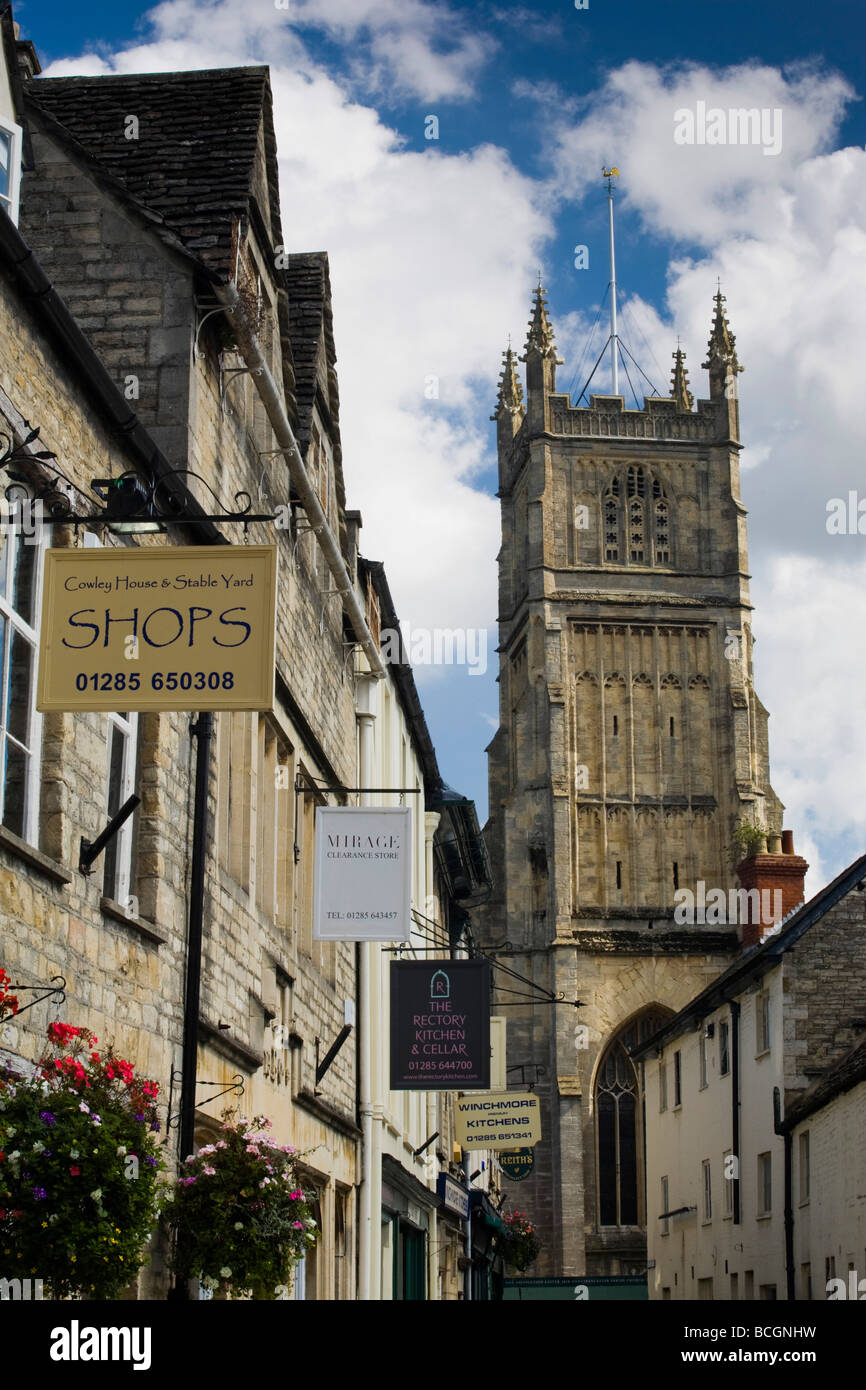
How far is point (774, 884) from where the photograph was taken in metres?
34.8

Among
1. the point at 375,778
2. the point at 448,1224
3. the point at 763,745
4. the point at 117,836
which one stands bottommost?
the point at 448,1224

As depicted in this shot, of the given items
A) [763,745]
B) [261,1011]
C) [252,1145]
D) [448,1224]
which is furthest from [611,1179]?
[252,1145]

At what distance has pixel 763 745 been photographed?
65.2 meters

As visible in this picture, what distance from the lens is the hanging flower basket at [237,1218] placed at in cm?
901

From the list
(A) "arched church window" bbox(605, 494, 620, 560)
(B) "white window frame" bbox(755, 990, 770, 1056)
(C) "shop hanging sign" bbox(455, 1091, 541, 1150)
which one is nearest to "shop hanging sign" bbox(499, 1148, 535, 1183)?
(B) "white window frame" bbox(755, 990, 770, 1056)

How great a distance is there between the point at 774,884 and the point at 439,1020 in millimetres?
18434

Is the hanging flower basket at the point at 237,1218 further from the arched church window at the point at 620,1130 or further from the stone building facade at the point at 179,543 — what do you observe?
the arched church window at the point at 620,1130

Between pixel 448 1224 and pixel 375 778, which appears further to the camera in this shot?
pixel 448 1224

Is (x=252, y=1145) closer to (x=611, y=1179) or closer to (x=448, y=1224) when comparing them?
(x=448, y=1224)

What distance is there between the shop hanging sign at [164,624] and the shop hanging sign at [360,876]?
582cm

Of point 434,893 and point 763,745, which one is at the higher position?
point 763,745

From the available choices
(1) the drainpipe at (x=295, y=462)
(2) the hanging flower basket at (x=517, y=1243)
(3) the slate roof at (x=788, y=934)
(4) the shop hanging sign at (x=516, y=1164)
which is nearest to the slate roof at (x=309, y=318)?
(1) the drainpipe at (x=295, y=462)

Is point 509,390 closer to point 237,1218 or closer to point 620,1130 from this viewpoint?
point 620,1130

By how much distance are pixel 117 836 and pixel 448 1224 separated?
20.3 metres
